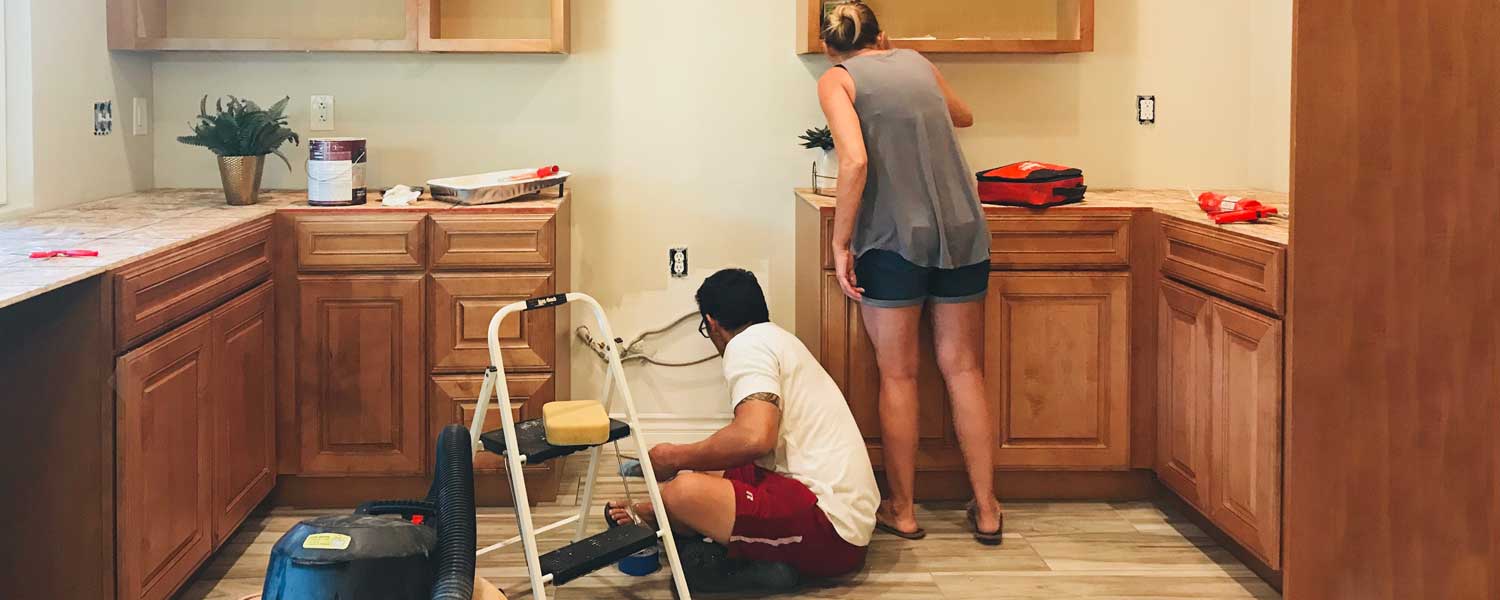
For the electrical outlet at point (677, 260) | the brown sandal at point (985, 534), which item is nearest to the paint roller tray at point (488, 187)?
the electrical outlet at point (677, 260)

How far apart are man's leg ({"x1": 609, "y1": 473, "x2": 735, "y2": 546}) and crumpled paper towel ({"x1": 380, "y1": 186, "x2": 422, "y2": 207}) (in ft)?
3.79

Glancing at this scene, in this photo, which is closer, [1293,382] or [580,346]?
[1293,382]

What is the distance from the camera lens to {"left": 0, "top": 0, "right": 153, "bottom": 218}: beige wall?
10.6 feet

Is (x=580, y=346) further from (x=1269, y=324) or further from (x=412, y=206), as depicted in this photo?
(x=1269, y=324)

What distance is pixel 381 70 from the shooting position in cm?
402

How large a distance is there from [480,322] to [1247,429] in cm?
185

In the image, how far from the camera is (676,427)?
167 inches

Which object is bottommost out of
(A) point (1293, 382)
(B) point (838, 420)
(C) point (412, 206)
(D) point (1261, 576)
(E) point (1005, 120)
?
(D) point (1261, 576)

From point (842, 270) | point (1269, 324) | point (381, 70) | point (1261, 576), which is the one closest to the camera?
point (1269, 324)

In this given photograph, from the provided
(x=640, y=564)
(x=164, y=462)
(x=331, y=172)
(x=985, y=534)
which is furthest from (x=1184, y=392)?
(x=164, y=462)

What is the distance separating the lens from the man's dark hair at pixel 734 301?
3.08 metres

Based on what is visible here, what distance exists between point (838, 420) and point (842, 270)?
433 millimetres

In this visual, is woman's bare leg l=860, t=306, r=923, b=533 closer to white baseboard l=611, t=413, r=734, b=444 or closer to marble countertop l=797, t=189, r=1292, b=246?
marble countertop l=797, t=189, r=1292, b=246

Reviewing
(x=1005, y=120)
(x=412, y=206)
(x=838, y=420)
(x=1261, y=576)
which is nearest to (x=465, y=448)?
(x=838, y=420)
